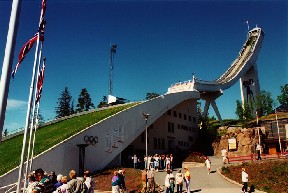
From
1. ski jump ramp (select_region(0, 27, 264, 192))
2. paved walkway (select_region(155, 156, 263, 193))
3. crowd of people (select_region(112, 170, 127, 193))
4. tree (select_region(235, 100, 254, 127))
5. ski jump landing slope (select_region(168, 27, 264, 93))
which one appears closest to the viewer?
crowd of people (select_region(112, 170, 127, 193))

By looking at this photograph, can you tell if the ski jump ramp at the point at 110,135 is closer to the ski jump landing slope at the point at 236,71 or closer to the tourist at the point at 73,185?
the ski jump landing slope at the point at 236,71

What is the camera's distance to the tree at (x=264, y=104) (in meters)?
67.4

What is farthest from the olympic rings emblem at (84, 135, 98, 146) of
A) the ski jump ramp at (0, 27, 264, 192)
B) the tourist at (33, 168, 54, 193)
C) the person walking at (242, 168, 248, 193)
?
the tourist at (33, 168, 54, 193)

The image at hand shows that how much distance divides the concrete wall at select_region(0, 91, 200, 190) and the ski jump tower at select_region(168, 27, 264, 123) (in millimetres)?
15196

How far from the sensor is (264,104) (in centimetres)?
6825

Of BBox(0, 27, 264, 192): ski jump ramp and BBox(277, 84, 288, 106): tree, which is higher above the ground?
BBox(277, 84, 288, 106): tree

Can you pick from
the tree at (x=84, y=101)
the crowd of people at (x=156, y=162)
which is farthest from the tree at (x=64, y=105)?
the crowd of people at (x=156, y=162)

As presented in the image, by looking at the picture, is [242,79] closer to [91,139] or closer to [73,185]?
[91,139]

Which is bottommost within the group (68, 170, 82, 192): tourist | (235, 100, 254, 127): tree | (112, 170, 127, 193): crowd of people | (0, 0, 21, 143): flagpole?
(112, 170, 127, 193): crowd of people

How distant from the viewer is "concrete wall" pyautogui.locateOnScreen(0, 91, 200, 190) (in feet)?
84.3

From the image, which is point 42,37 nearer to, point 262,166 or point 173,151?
point 262,166

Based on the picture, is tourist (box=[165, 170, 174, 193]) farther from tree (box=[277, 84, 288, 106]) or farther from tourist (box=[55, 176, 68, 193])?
tree (box=[277, 84, 288, 106])

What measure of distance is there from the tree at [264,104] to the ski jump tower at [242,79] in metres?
1.28

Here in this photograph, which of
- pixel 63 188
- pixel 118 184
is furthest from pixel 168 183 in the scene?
pixel 63 188
